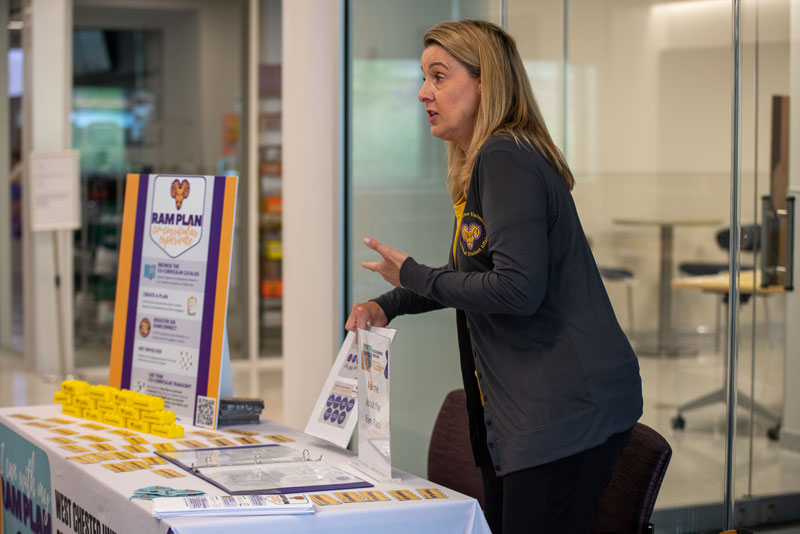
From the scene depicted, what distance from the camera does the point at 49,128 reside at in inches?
307

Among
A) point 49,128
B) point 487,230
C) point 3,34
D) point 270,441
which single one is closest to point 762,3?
point 487,230

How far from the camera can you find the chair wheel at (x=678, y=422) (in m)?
3.70

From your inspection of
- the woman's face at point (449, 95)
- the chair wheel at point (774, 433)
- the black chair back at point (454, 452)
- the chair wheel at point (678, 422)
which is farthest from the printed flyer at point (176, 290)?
the chair wheel at point (678, 422)

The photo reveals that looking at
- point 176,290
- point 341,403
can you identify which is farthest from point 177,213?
point 341,403

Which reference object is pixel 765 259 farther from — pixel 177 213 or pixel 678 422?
pixel 177 213

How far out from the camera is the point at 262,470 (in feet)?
7.21

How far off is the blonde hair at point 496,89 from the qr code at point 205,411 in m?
1.10

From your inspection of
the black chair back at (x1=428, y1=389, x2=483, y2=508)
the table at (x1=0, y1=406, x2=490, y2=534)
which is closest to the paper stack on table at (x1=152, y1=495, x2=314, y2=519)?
the table at (x1=0, y1=406, x2=490, y2=534)

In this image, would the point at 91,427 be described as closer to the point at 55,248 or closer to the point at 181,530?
the point at 181,530

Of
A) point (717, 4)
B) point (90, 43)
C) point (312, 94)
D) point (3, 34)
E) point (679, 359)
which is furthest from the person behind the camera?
point (3, 34)

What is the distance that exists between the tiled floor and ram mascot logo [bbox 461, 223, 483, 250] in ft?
4.80

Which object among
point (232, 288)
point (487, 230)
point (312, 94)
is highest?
point (312, 94)

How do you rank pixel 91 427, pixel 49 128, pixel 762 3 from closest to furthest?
1. pixel 91 427
2. pixel 762 3
3. pixel 49 128

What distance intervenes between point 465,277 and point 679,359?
8.18 feet
